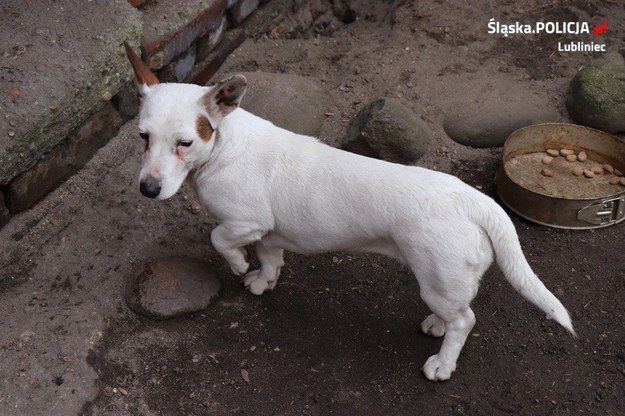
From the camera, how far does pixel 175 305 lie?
4.75m

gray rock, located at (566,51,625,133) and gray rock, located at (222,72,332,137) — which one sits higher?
gray rock, located at (222,72,332,137)

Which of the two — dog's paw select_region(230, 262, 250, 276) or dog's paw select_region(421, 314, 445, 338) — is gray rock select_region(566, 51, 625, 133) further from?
dog's paw select_region(230, 262, 250, 276)

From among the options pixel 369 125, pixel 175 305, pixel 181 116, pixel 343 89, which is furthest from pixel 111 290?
pixel 343 89

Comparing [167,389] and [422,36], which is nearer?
[167,389]

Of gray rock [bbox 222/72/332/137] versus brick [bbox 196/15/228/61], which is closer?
gray rock [bbox 222/72/332/137]

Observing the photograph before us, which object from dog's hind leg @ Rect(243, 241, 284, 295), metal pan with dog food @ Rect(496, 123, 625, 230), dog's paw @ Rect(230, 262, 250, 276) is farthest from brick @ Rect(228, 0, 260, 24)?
dog's paw @ Rect(230, 262, 250, 276)

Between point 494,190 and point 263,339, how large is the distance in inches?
95.2

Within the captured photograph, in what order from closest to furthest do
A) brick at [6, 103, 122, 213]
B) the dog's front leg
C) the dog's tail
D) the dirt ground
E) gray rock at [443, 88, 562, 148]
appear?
the dog's tail < the dirt ground < the dog's front leg < brick at [6, 103, 122, 213] < gray rock at [443, 88, 562, 148]

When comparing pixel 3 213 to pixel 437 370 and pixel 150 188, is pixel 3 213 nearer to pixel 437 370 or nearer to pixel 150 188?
Answer: pixel 150 188

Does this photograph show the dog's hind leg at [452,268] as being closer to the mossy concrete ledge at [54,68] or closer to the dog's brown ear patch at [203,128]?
the dog's brown ear patch at [203,128]

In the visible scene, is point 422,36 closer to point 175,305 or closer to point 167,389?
point 175,305

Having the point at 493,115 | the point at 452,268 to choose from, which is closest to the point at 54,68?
the point at 452,268

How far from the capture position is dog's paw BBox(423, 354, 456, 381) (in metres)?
4.46

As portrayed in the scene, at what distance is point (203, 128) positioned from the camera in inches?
161
